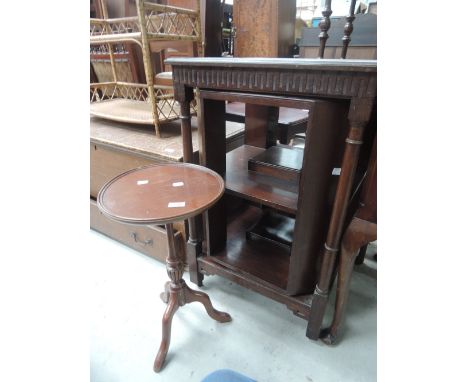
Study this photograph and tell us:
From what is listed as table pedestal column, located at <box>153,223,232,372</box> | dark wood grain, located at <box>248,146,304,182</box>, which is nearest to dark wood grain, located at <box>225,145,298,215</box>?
dark wood grain, located at <box>248,146,304,182</box>

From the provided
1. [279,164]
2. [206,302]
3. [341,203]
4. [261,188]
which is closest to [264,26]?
[279,164]

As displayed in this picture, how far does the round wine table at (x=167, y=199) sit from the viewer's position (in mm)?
759

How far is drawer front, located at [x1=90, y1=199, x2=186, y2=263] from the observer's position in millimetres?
1431

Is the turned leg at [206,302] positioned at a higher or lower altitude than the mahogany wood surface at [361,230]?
lower

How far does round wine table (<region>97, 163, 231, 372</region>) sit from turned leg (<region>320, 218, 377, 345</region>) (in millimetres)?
451

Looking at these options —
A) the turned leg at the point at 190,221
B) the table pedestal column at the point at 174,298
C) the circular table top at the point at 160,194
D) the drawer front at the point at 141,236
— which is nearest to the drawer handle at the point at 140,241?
the drawer front at the point at 141,236

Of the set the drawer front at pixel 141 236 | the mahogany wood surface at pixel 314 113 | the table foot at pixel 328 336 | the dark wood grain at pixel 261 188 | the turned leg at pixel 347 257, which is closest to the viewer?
the mahogany wood surface at pixel 314 113

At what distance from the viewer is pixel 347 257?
953 mm

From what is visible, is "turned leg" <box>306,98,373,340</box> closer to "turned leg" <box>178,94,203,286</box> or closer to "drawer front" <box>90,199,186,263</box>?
"turned leg" <box>178,94,203,286</box>

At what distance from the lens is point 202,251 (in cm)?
133

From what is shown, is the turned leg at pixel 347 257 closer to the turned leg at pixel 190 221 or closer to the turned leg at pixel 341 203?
the turned leg at pixel 341 203

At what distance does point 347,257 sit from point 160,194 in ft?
2.19
